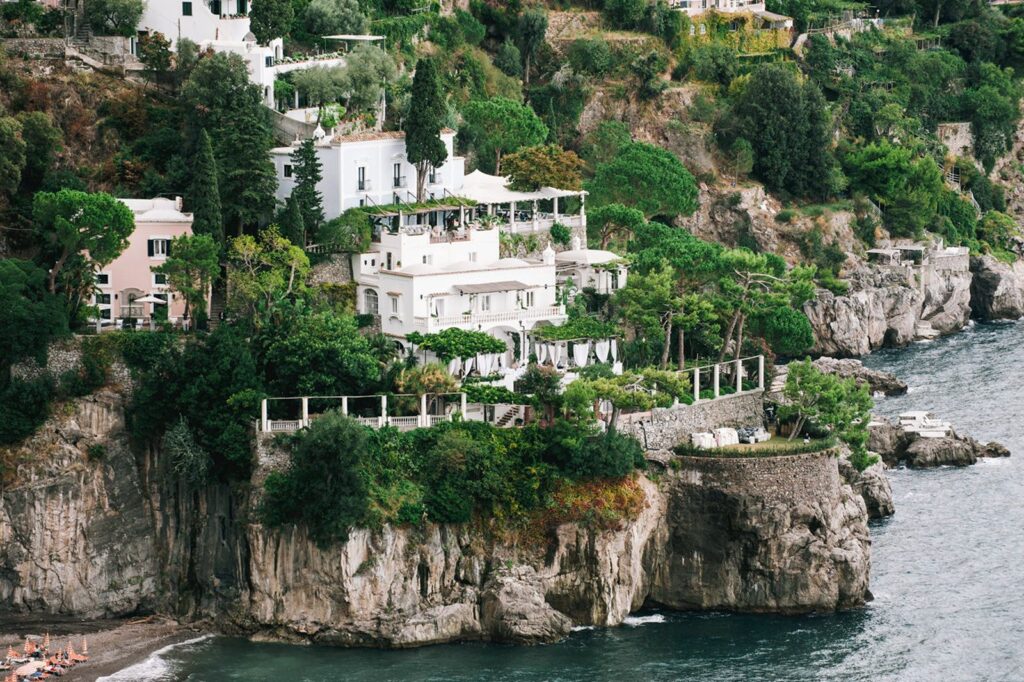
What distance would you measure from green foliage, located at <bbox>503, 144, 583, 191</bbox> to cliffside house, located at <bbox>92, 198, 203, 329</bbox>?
19.1m

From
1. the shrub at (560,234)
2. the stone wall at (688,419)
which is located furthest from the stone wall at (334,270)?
the stone wall at (688,419)

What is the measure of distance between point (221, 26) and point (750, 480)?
1372 inches

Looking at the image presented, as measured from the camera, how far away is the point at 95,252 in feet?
375

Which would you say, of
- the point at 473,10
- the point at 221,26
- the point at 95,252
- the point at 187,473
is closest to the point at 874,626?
the point at 187,473

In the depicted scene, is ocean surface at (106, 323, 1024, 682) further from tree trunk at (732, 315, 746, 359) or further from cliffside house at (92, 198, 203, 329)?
cliffside house at (92, 198, 203, 329)

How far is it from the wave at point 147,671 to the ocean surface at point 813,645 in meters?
0.07

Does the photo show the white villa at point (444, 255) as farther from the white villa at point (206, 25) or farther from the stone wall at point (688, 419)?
the white villa at point (206, 25)

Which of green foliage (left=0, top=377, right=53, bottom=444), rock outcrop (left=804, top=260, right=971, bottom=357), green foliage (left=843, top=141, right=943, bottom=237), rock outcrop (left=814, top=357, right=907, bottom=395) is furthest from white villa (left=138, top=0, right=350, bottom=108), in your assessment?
green foliage (left=843, top=141, right=943, bottom=237)

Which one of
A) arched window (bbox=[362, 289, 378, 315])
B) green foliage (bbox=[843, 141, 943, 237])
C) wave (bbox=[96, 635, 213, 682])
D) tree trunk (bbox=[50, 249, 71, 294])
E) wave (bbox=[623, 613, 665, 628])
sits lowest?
wave (bbox=[96, 635, 213, 682])

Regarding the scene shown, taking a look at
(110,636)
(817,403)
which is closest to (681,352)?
(817,403)

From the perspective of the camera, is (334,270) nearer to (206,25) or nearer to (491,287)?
(491,287)

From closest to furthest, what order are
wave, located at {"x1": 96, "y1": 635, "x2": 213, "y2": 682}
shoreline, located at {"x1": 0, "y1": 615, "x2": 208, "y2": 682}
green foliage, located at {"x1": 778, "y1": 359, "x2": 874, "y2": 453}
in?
wave, located at {"x1": 96, "y1": 635, "x2": 213, "y2": 682} < shoreline, located at {"x1": 0, "y1": 615, "x2": 208, "y2": 682} < green foliage, located at {"x1": 778, "y1": 359, "x2": 874, "y2": 453}

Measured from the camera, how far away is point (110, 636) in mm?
108188

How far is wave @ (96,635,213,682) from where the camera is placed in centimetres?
10388
